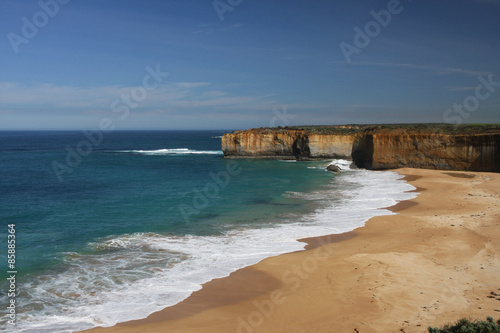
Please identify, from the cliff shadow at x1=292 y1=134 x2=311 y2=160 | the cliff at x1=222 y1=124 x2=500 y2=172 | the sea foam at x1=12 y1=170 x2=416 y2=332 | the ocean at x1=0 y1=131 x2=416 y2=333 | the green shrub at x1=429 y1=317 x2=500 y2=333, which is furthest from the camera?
the cliff shadow at x1=292 y1=134 x2=311 y2=160

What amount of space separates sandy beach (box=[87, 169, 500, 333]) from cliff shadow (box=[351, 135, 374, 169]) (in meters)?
24.2

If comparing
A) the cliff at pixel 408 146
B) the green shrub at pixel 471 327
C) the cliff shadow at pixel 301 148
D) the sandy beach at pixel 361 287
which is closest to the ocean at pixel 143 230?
the sandy beach at pixel 361 287

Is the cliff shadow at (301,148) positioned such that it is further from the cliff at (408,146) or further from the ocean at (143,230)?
the ocean at (143,230)

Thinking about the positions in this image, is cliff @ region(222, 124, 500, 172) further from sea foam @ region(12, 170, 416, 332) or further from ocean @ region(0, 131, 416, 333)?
sea foam @ region(12, 170, 416, 332)

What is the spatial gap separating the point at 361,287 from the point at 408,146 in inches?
1220

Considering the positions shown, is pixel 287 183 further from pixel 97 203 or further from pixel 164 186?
pixel 97 203

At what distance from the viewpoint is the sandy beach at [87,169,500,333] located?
328 inches

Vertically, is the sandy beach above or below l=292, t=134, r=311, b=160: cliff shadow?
below

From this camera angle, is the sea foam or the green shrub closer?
the green shrub

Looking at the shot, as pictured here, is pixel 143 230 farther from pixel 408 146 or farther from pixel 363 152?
pixel 363 152

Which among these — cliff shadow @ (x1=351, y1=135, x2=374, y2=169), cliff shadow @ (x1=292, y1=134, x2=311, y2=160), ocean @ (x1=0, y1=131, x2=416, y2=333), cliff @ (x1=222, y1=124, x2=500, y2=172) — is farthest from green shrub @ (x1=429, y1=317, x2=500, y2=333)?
cliff shadow @ (x1=292, y1=134, x2=311, y2=160)

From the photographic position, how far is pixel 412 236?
592 inches

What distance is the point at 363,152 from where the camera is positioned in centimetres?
4194

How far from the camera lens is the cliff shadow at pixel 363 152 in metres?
40.2
